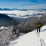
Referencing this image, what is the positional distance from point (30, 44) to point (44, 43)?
1.01 metres

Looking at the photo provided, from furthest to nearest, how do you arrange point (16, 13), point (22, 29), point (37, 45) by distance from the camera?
point (16, 13) < point (22, 29) < point (37, 45)

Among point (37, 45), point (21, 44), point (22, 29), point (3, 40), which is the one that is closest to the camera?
point (37, 45)

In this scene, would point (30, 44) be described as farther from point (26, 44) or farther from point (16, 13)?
point (16, 13)

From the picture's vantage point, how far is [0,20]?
178 ft

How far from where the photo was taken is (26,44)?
35.6ft

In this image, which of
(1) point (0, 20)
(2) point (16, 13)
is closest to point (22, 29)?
(1) point (0, 20)

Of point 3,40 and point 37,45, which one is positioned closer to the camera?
point 37,45

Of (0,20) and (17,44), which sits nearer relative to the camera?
(17,44)

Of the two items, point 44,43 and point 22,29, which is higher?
point 44,43

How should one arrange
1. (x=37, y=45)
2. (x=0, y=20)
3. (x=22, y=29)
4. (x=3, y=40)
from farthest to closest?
(x=0, y=20)
(x=22, y=29)
(x=3, y=40)
(x=37, y=45)

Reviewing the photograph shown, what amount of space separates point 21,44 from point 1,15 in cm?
4443

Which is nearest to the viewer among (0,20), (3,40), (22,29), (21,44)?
(21,44)

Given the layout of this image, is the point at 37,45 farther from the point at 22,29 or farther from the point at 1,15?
the point at 1,15

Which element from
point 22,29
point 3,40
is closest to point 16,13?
point 22,29
